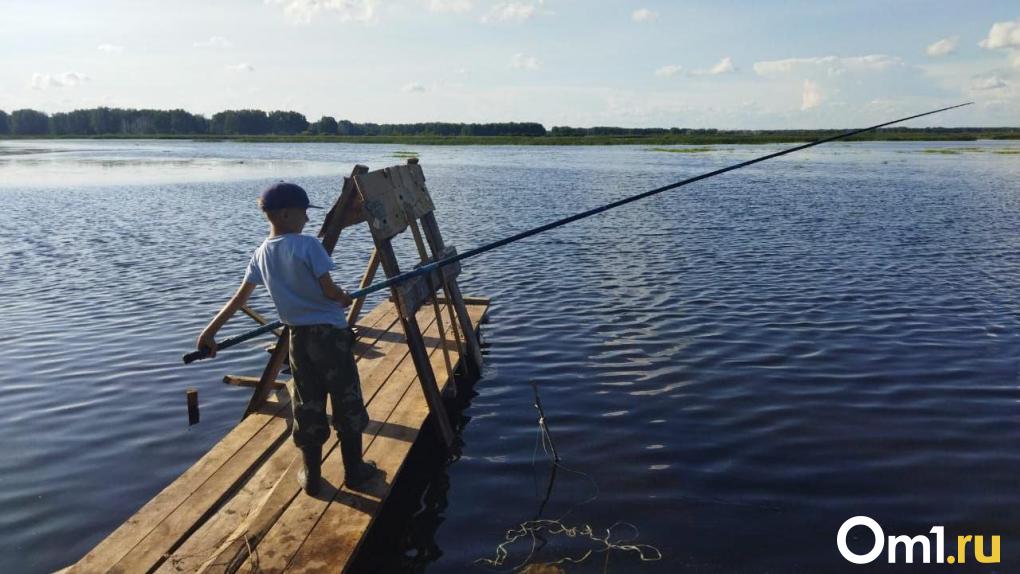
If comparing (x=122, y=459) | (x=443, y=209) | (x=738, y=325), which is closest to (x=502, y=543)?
(x=122, y=459)

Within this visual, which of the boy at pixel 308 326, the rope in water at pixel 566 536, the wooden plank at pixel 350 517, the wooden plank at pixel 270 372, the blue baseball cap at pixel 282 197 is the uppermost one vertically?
the blue baseball cap at pixel 282 197

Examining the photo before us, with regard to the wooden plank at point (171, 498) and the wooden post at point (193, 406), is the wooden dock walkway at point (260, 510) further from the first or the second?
the wooden post at point (193, 406)

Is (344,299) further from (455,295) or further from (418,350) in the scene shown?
(455,295)

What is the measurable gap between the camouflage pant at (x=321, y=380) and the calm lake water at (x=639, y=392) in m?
1.18

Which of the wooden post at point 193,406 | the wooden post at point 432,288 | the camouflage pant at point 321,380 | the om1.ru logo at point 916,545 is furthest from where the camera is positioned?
the wooden post at point 432,288

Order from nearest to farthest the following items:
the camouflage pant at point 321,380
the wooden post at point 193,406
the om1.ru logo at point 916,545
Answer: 1. the camouflage pant at point 321,380
2. the om1.ru logo at point 916,545
3. the wooden post at point 193,406

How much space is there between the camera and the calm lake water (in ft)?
19.3

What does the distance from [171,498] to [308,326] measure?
1.81m

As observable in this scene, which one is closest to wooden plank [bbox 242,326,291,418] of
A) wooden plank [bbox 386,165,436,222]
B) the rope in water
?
wooden plank [bbox 386,165,436,222]

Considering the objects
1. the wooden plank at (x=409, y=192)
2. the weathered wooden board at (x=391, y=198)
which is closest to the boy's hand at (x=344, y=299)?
the weathered wooden board at (x=391, y=198)

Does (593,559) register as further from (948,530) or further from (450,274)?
(450,274)

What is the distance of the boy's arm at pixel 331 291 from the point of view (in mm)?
4855

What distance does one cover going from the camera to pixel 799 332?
1091 cm

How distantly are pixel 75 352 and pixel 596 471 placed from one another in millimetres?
8300
